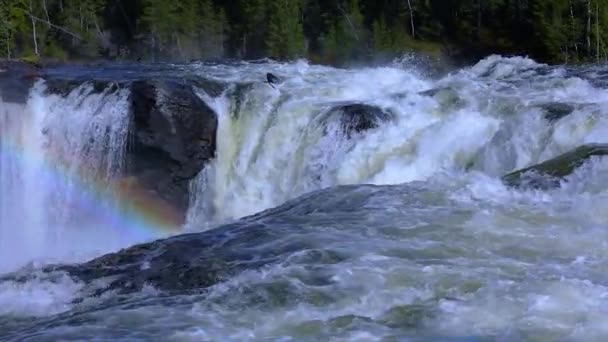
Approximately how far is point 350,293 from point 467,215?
2638 mm

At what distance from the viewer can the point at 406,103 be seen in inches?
637

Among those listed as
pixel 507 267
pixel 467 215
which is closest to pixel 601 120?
pixel 467 215

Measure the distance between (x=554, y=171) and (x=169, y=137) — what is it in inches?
305

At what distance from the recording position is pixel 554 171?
10.8 m

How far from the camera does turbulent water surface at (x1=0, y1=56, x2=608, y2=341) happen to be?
6918 mm

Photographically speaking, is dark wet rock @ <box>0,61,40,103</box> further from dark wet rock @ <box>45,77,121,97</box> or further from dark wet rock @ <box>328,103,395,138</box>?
dark wet rock @ <box>328,103,395,138</box>

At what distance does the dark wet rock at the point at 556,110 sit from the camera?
13.8m

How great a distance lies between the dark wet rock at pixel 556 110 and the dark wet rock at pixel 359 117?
8.98 feet

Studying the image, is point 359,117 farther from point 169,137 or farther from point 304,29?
point 304,29

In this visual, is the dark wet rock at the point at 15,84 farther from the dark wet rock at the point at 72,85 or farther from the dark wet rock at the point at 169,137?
the dark wet rock at the point at 169,137

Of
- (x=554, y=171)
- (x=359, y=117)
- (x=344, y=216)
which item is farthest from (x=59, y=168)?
(x=554, y=171)

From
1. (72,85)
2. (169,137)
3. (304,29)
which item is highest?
(304,29)

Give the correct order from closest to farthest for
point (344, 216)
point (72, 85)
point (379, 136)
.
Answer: point (344, 216) < point (379, 136) < point (72, 85)

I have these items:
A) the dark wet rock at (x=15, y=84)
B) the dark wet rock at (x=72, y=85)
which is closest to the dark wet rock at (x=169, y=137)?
the dark wet rock at (x=72, y=85)
